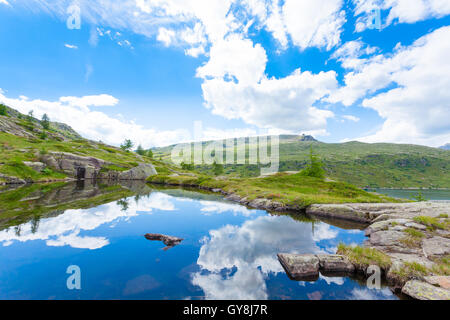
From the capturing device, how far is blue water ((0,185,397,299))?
11359 mm

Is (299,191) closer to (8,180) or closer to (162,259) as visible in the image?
(162,259)

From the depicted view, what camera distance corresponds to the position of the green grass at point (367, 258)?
46.6 ft

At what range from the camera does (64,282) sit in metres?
11.8

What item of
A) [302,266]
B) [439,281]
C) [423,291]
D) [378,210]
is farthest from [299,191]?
[423,291]

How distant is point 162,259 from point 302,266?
1117cm

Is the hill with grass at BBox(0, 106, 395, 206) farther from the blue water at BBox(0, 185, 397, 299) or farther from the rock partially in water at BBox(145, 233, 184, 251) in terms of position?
the rock partially in water at BBox(145, 233, 184, 251)

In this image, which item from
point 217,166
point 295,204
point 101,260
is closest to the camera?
point 101,260

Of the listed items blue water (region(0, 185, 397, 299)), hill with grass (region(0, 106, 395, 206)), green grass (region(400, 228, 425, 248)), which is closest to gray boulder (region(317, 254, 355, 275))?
blue water (region(0, 185, 397, 299))

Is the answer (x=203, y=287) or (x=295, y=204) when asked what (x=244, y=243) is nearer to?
(x=203, y=287)

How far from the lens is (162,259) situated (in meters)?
15.5

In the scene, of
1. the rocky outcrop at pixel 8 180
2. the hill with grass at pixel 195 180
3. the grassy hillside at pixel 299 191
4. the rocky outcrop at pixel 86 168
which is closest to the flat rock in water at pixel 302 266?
the hill with grass at pixel 195 180

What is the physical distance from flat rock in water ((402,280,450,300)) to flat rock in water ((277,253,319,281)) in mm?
5044

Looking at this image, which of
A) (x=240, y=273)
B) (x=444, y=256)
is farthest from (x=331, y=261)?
(x=444, y=256)
